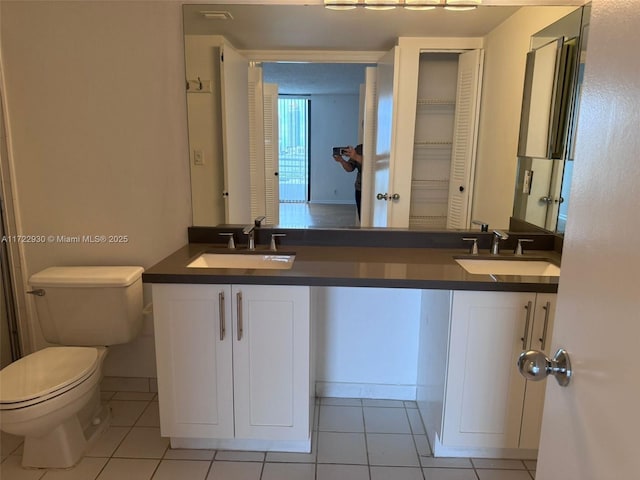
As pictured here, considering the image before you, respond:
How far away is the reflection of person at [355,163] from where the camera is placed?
2.23 m

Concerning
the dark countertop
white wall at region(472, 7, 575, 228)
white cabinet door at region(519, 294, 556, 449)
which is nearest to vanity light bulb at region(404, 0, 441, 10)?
white wall at region(472, 7, 575, 228)

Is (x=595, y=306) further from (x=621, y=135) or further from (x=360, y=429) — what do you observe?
(x=360, y=429)

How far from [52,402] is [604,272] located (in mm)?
1808

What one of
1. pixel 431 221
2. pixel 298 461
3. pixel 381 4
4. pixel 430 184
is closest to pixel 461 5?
pixel 381 4

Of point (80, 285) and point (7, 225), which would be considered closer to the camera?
point (80, 285)

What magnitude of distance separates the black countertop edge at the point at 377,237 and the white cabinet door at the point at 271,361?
503 millimetres

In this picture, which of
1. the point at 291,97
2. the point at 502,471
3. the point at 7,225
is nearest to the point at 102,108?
the point at 7,225

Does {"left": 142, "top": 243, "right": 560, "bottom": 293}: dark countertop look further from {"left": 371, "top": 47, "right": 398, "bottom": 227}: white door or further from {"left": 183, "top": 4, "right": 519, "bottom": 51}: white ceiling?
{"left": 183, "top": 4, "right": 519, "bottom": 51}: white ceiling

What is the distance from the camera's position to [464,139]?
83.9 inches

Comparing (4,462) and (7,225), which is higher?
(7,225)

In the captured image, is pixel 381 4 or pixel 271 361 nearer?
pixel 271 361

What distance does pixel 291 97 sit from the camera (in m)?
2.26

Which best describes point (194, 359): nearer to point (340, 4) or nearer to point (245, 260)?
point (245, 260)

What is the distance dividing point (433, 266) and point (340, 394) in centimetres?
95
